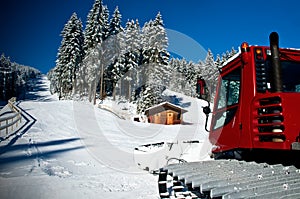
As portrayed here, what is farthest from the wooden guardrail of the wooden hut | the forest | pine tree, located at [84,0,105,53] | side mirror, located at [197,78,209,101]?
pine tree, located at [84,0,105,53]

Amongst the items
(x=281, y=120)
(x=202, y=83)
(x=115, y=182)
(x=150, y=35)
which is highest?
(x=150, y=35)

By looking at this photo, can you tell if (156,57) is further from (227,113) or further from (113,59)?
(227,113)

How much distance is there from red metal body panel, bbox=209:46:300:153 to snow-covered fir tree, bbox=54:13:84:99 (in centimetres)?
4763

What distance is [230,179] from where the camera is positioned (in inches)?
103

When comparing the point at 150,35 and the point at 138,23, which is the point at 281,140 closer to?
the point at 150,35

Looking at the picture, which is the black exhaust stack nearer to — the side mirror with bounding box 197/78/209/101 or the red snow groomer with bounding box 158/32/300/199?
the red snow groomer with bounding box 158/32/300/199

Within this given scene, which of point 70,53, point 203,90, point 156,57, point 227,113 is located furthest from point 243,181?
point 70,53

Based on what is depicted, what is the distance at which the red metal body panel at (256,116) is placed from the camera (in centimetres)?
304

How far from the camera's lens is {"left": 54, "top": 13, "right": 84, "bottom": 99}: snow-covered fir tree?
4819cm

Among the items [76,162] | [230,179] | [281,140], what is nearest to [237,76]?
[281,140]

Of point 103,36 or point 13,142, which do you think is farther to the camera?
point 103,36

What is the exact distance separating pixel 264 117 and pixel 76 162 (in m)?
8.81

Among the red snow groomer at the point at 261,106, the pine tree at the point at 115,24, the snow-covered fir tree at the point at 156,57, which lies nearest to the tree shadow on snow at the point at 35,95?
the pine tree at the point at 115,24

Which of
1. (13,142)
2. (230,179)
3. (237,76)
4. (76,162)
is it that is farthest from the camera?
(13,142)
